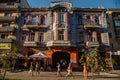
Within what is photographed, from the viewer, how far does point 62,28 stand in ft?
117

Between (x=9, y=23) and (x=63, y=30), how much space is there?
1137 cm

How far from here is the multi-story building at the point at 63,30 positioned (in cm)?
3447

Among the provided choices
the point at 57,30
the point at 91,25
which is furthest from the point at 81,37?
the point at 57,30

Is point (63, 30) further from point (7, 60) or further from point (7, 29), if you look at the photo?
point (7, 60)

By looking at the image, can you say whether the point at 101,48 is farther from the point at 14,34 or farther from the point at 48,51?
the point at 14,34

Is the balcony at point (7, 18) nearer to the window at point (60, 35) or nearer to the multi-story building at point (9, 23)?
the multi-story building at point (9, 23)

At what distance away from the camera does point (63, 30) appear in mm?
35562

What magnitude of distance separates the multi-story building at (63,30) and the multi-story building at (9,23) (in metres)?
1.36

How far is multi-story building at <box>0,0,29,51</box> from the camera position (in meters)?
35.2

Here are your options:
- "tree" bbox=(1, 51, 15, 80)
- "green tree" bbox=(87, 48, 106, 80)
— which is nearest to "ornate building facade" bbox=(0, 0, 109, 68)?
"tree" bbox=(1, 51, 15, 80)

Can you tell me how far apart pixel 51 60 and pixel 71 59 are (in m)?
3.73

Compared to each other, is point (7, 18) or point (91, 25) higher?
point (7, 18)

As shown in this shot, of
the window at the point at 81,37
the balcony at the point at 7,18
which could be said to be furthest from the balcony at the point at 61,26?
the balcony at the point at 7,18

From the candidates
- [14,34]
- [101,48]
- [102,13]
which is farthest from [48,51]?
[102,13]
